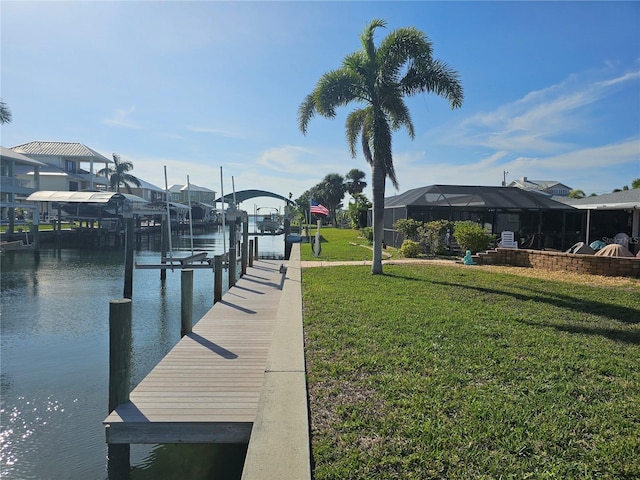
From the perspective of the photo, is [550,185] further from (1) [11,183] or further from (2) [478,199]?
(1) [11,183]

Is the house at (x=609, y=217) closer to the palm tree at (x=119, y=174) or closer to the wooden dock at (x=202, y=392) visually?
the wooden dock at (x=202, y=392)

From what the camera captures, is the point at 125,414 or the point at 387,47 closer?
the point at 125,414

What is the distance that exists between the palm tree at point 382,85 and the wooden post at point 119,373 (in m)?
9.03

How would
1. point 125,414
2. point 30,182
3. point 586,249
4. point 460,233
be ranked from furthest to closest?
point 30,182
point 460,233
point 586,249
point 125,414

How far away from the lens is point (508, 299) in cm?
963

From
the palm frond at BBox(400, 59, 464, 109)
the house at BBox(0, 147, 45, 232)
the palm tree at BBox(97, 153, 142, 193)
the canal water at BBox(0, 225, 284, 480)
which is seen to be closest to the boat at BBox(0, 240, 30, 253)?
the house at BBox(0, 147, 45, 232)

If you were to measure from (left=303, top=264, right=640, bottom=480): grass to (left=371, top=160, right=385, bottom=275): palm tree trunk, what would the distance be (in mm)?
4440

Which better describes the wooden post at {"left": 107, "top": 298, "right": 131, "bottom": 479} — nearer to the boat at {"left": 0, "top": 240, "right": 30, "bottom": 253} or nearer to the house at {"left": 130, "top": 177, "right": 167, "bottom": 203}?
the boat at {"left": 0, "top": 240, "right": 30, "bottom": 253}

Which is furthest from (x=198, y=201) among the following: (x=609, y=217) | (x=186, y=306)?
(x=186, y=306)

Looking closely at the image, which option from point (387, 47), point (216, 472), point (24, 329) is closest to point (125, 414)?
point (216, 472)

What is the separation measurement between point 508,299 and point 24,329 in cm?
1177

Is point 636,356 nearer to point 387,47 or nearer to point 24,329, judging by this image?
point 387,47

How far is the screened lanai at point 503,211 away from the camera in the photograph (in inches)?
844

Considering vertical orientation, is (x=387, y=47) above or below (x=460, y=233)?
above
